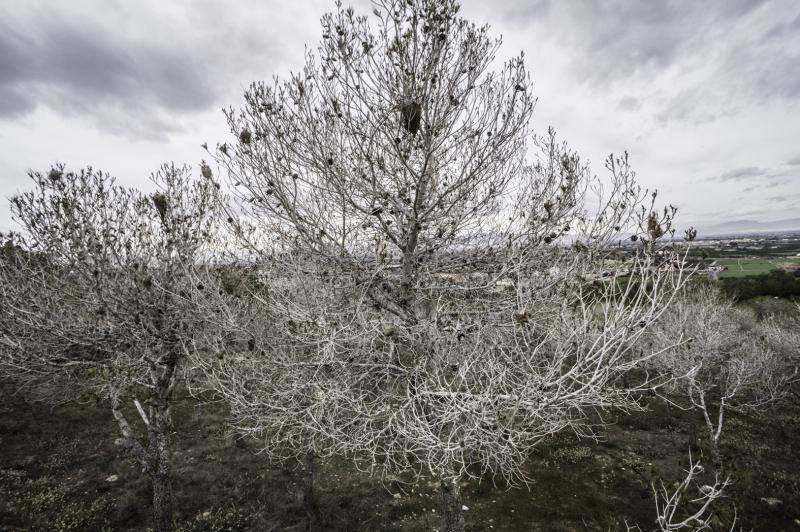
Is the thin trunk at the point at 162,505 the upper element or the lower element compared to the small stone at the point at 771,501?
upper

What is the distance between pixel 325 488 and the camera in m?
11.5

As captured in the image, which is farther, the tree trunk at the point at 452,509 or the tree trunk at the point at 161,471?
the tree trunk at the point at 161,471

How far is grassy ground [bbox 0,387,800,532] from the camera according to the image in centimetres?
963

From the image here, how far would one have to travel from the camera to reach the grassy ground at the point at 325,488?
9.63 m

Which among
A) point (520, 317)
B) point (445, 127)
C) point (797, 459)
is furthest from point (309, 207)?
point (797, 459)

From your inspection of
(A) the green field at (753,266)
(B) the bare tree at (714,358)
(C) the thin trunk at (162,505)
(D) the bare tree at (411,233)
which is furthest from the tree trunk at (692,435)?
(A) the green field at (753,266)

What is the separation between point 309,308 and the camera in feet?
18.5

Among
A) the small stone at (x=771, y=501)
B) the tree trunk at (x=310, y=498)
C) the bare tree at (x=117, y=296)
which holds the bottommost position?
the small stone at (x=771, y=501)

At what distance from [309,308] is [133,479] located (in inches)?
438

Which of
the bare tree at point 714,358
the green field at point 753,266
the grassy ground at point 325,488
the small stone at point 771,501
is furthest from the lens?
the green field at point 753,266

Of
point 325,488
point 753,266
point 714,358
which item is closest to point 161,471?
point 325,488

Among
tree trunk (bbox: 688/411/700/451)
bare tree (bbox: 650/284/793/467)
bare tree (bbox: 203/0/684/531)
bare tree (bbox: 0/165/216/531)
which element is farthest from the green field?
bare tree (bbox: 0/165/216/531)

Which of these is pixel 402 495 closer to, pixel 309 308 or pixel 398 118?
pixel 309 308

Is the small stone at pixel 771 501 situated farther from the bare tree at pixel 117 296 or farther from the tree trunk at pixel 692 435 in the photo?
the bare tree at pixel 117 296
